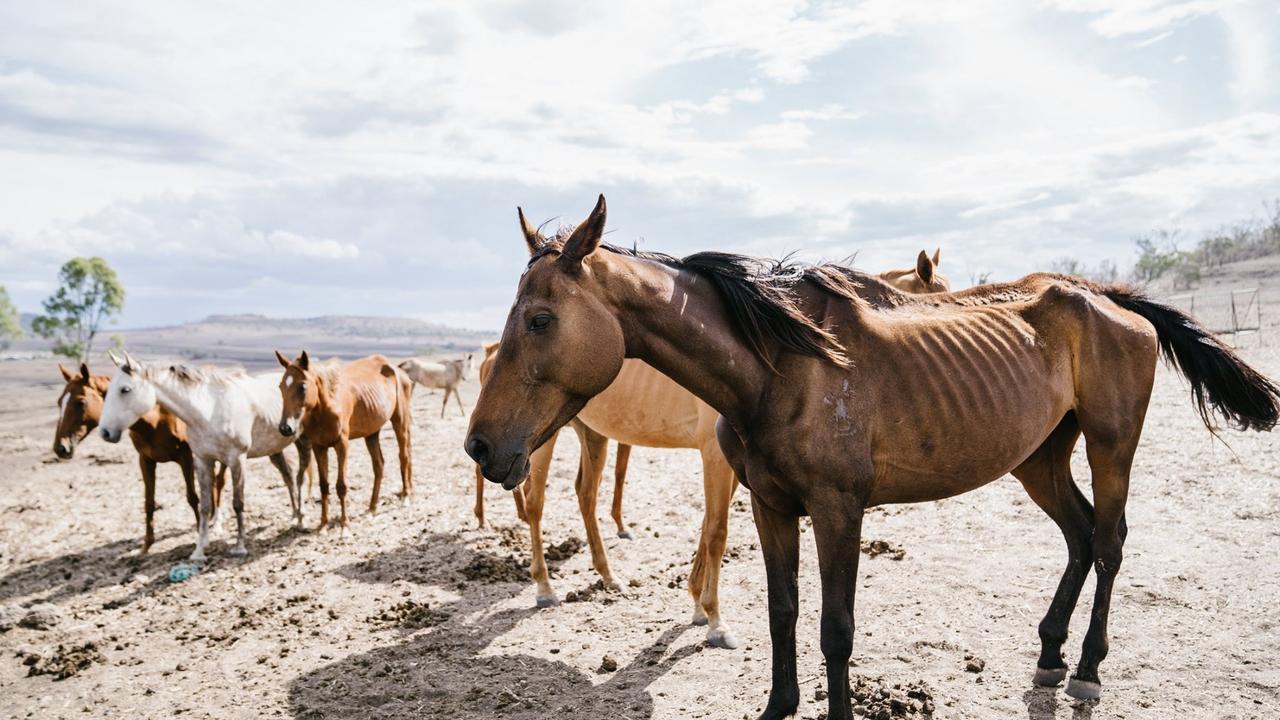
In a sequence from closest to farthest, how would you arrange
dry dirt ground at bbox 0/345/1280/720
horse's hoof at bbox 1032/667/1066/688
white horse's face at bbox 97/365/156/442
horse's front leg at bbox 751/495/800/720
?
horse's front leg at bbox 751/495/800/720, horse's hoof at bbox 1032/667/1066/688, dry dirt ground at bbox 0/345/1280/720, white horse's face at bbox 97/365/156/442

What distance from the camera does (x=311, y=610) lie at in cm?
644

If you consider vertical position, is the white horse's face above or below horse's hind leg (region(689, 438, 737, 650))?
above

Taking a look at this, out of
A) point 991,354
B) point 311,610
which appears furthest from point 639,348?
point 311,610

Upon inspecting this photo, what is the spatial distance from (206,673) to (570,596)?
254 centimetres

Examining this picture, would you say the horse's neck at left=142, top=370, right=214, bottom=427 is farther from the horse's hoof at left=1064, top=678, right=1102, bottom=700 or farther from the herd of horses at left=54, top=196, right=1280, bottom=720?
the horse's hoof at left=1064, top=678, right=1102, bottom=700

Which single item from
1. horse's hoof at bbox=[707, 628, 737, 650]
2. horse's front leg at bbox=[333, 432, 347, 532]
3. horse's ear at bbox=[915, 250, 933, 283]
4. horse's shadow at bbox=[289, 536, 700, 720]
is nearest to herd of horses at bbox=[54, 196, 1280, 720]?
horse's shadow at bbox=[289, 536, 700, 720]

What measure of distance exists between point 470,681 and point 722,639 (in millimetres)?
1596

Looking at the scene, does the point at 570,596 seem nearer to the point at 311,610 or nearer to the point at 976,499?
the point at 311,610

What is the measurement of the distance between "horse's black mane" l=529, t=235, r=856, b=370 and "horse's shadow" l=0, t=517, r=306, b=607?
253 inches

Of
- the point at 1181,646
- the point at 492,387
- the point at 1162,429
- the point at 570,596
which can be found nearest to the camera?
the point at 492,387

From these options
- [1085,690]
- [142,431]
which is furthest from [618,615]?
[142,431]

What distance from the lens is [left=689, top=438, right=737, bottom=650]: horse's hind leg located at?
5.20 metres

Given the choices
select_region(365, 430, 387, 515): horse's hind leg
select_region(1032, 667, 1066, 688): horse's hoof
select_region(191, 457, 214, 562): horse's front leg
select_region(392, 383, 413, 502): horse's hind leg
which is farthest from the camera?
select_region(392, 383, 413, 502): horse's hind leg

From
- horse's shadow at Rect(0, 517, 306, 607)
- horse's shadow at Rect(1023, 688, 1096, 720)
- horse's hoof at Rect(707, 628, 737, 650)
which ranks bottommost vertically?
horse's shadow at Rect(0, 517, 306, 607)
